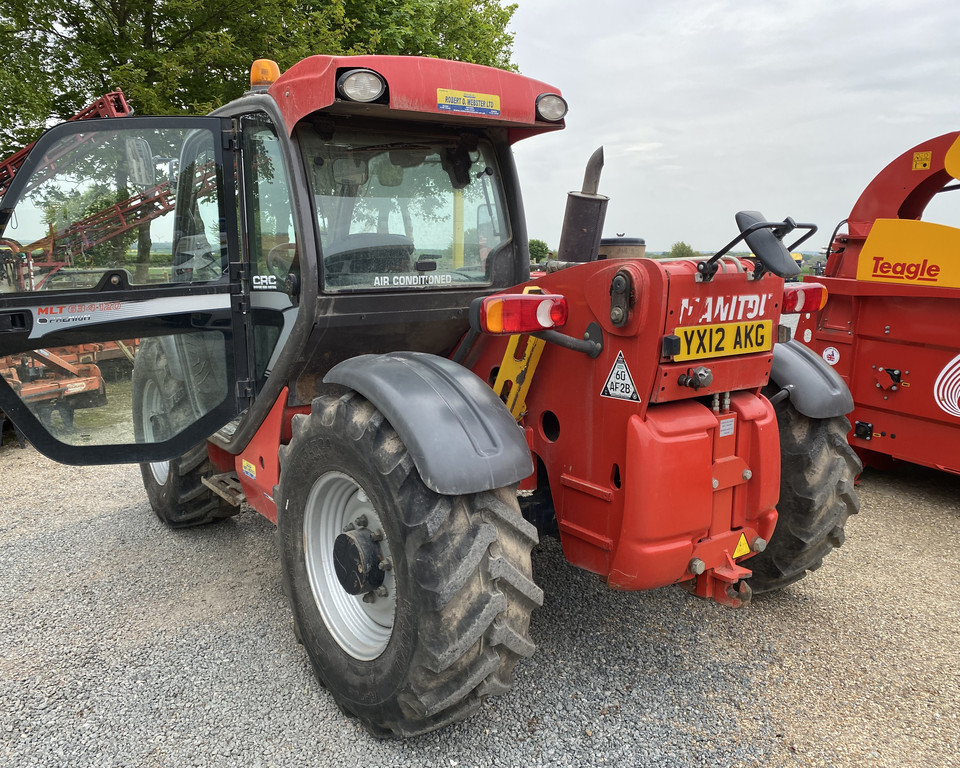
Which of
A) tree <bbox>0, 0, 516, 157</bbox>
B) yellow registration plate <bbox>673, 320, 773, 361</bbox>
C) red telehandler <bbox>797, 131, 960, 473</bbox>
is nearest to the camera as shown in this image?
yellow registration plate <bbox>673, 320, 773, 361</bbox>

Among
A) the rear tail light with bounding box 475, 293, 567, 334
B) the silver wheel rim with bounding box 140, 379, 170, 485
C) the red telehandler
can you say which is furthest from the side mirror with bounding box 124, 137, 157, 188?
the red telehandler

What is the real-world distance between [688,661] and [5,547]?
384 cm

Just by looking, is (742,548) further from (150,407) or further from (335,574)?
(150,407)

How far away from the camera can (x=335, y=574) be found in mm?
2811

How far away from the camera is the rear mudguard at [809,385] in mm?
3008

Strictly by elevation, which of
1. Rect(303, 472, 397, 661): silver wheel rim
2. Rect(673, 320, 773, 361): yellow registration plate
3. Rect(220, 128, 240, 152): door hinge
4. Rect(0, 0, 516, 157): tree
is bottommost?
Rect(303, 472, 397, 661): silver wheel rim

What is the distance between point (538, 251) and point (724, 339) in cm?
209

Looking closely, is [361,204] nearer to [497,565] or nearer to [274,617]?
[497,565]

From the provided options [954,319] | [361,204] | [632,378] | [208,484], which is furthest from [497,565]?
[954,319]

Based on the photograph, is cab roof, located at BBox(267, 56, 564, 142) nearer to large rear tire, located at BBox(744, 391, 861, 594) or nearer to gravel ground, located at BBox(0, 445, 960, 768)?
large rear tire, located at BBox(744, 391, 861, 594)

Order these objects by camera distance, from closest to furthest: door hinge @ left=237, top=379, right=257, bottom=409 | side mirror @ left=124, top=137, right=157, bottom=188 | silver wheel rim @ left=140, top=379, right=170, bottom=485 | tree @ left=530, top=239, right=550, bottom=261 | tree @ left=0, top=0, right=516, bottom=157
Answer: side mirror @ left=124, top=137, right=157, bottom=188 → door hinge @ left=237, top=379, right=257, bottom=409 → silver wheel rim @ left=140, top=379, right=170, bottom=485 → tree @ left=530, top=239, right=550, bottom=261 → tree @ left=0, top=0, right=516, bottom=157

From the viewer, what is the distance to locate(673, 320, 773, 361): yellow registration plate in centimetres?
234

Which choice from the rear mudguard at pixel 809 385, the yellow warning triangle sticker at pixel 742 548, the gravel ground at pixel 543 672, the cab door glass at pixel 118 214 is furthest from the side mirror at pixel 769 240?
the cab door glass at pixel 118 214

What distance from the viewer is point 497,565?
86.5 inches
